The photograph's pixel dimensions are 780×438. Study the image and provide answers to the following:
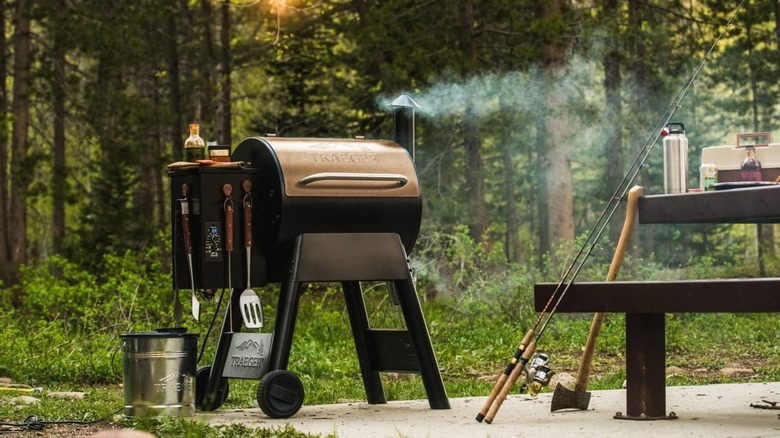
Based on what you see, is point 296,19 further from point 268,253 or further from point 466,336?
point 268,253

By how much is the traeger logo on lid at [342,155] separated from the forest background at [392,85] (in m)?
8.25

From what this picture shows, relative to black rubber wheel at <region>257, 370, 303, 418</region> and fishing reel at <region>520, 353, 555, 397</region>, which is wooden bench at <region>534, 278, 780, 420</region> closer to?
fishing reel at <region>520, 353, 555, 397</region>

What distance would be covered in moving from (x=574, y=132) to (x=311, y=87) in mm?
4473

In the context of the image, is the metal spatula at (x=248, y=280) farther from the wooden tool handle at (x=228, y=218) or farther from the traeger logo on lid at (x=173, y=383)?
the traeger logo on lid at (x=173, y=383)

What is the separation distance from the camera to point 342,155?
5934 millimetres

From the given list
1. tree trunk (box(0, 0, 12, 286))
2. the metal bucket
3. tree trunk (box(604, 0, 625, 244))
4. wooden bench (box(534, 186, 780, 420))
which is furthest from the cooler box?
tree trunk (box(0, 0, 12, 286))

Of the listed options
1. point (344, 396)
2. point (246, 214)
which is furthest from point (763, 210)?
point (344, 396)

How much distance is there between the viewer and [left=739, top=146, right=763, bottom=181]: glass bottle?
17.0 ft

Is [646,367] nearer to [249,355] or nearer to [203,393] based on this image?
[249,355]

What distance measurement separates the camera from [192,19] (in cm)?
2128

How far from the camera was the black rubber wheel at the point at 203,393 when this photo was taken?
615 cm

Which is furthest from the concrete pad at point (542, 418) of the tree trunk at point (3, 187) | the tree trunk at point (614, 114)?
Answer: the tree trunk at point (614, 114)

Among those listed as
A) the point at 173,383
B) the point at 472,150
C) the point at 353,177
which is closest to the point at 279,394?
the point at 173,383

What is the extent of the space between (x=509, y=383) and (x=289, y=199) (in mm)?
1436
